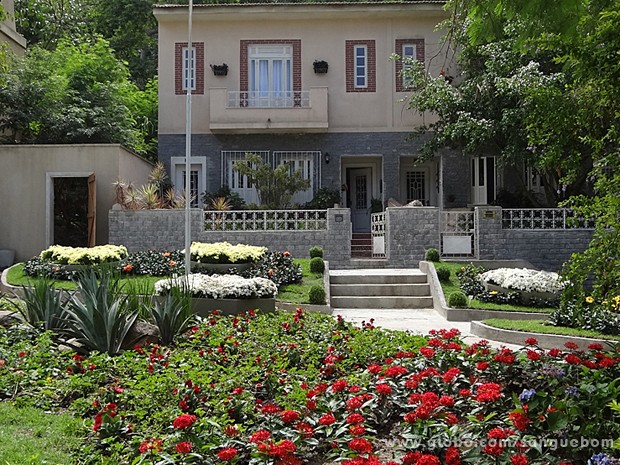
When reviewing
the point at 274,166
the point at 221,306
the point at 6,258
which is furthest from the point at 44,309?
the point at 274,166

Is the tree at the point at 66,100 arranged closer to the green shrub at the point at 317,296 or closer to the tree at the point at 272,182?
the tree at the point at 272,182

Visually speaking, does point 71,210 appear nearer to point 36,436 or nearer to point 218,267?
point 218,267

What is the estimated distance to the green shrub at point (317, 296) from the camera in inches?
527

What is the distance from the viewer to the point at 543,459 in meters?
3.52

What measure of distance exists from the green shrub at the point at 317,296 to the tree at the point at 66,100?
1175cm

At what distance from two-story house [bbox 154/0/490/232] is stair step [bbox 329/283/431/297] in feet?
24.8

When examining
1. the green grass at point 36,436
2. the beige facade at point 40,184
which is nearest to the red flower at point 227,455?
the green grass at point 36,436

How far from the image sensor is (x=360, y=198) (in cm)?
2403

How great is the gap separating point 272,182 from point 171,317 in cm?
1257

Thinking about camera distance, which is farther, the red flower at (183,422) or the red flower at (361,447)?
the red flower at (183,422)

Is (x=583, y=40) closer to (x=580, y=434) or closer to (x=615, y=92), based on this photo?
(x=615, y=92)

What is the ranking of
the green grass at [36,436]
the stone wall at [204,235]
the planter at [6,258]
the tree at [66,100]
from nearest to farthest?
the green grass at [36,436] < the stone wall at [204,235] < the planter at [6,258] < the tree at [66,100]

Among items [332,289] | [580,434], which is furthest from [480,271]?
[580,434]

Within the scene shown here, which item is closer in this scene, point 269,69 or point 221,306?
point 221,306
